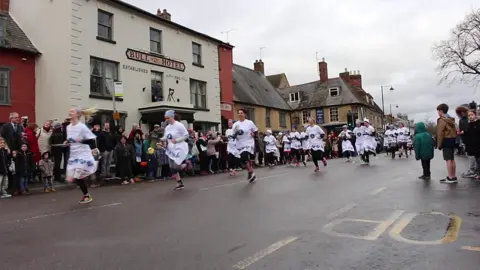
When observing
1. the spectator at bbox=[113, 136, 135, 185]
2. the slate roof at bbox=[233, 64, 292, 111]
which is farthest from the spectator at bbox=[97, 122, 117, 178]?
the slate roof at bbox=[233, 64, 292, 111]

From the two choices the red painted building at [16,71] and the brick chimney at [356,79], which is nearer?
the red painted building at [16,71]

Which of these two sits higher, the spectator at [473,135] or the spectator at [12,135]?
the spectator at [12,135]

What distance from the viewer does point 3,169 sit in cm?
1109

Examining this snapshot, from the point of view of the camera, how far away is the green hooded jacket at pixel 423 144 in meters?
11.8

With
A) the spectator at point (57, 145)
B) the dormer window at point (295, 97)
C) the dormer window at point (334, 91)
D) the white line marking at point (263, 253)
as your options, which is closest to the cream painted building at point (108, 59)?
the spectator at point (57, 145)

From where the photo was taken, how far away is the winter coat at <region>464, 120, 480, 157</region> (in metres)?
10.7

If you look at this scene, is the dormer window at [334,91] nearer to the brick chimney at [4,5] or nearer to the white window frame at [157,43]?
the white window frame at [157,43]

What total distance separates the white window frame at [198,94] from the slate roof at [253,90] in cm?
1113

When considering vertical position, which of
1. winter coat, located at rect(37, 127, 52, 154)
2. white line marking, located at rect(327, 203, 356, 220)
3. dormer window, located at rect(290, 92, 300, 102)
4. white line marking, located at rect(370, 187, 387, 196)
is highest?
dormer window, located at rect(290, 92, 300, 102)

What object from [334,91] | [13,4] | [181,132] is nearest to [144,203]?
[181,132]

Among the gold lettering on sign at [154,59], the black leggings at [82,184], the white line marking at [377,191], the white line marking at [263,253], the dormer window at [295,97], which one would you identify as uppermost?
the dormer window at [295,97]

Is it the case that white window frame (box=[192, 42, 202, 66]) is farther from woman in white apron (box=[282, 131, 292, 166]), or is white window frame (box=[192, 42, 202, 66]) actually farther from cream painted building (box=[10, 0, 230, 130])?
woman in white apron (box=[282, 131, 292, 166])

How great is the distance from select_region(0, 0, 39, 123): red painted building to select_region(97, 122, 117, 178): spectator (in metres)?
8.54

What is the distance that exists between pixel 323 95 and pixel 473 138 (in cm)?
4991
